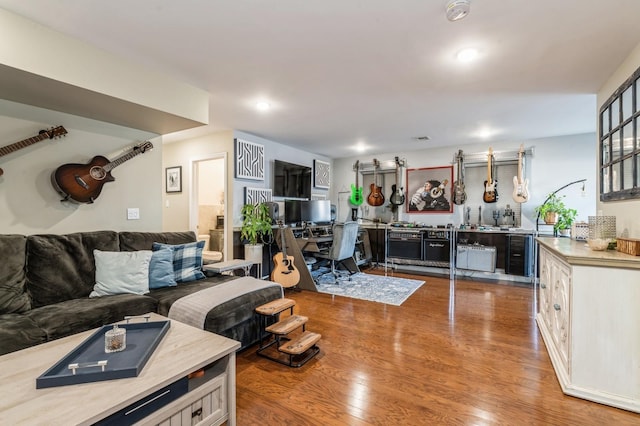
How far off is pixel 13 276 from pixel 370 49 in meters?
3.06

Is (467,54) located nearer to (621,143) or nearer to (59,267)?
(621,143)

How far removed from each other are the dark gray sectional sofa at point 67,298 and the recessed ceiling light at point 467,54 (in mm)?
2473

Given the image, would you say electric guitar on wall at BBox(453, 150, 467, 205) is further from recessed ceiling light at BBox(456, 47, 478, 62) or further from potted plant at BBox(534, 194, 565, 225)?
recessed ceiling light at BBox(456, 47, 478, 62)

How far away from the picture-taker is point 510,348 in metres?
2.46

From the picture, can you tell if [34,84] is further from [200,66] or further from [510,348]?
[510,348]

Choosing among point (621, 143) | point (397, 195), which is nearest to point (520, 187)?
point (397, 195)

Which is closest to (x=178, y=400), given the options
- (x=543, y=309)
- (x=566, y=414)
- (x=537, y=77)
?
(x=566, y=414)

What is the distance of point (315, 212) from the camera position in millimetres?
5480

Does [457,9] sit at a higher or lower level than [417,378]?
higher

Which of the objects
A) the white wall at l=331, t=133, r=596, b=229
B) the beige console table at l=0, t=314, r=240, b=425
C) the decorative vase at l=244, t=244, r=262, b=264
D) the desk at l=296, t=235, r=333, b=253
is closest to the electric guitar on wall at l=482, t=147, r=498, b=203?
the white wall at l=331, t=133, r=596, b=229

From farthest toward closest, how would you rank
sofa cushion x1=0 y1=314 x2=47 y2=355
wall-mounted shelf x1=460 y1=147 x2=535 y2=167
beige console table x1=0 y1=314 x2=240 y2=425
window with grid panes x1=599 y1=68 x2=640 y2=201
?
wall-mounted shelf x1=460 y1=147 x2=535 y2=167, window with grid panes x1=599 y1=68 x2=640 y2=201, sofa cushion x1=0 y1=314 x2=47 y2=355, beige console table x1=0 y1=314 x2=240 y2=425

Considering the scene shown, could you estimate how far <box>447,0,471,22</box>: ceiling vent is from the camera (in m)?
1.64

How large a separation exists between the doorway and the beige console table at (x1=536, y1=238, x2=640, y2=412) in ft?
13.4

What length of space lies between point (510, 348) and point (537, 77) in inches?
95.2
